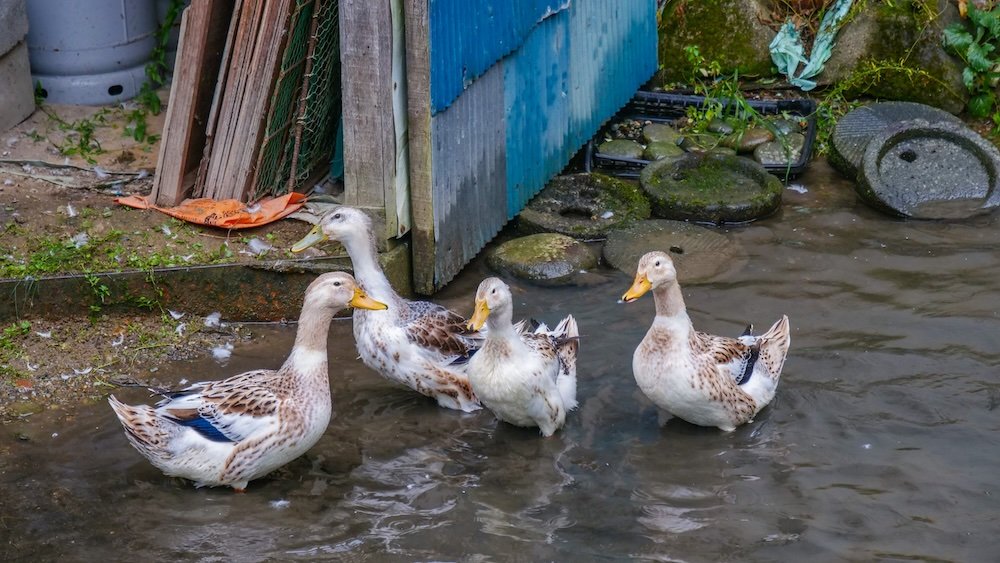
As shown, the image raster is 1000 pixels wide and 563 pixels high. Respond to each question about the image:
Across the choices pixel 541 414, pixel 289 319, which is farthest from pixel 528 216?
pixel 541 414

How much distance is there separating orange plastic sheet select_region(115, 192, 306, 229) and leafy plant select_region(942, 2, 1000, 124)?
5.96 metres

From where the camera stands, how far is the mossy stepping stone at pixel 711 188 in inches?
341

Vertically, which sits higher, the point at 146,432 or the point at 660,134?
the point at 660,134

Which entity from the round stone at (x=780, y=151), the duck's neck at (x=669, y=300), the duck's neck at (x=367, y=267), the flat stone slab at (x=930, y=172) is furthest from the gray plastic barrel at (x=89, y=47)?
the flat stone slab at (x=930, y=172)

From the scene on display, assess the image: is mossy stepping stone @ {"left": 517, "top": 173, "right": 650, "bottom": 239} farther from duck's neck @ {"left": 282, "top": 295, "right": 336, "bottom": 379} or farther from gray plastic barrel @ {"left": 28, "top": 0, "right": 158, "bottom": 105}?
gray plastic barrel @ {"left": 28, "top": 0, "right": 158, "bottom": 105}

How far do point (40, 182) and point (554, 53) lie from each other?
3854 mm

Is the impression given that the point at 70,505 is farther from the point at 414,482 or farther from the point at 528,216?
the point at 528,216

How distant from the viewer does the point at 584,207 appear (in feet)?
29.1

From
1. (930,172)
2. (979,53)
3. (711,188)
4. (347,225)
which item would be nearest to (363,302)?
(347,225)

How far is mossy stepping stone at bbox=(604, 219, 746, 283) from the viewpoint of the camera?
8023mm

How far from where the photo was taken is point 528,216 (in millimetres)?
8633

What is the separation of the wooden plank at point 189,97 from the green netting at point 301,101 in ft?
1.57

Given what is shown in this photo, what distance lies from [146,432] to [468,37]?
332cm

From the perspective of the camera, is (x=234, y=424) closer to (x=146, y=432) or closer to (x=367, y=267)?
(x=146, y=432)
